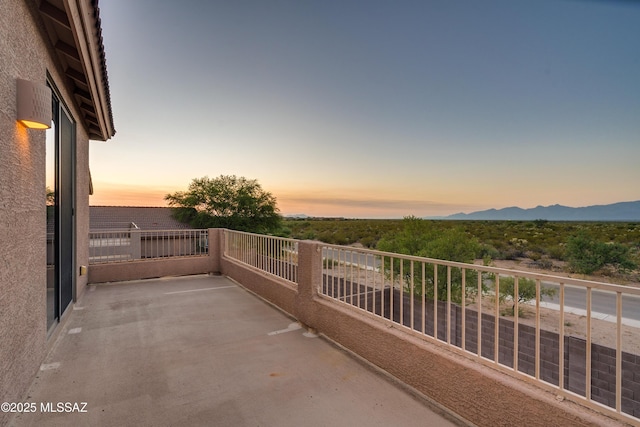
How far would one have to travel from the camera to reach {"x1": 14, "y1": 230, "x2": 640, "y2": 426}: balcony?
1896mm

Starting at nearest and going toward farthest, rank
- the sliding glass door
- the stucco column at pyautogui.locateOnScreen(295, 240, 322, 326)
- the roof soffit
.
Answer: the roof soffit < the sliding glass door < the stucco column at pyautogui.locateOnScreen(295, 240, 322, 326)

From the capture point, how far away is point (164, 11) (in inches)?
283

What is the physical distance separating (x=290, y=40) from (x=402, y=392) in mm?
9717

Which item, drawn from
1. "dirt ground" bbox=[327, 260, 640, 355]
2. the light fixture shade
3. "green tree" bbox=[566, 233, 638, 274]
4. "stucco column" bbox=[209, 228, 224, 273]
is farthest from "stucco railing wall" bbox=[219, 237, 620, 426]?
"green tree" bbox=[566, 233, 638, 274]

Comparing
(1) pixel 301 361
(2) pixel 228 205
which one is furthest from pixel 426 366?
(2) pixel 228 205

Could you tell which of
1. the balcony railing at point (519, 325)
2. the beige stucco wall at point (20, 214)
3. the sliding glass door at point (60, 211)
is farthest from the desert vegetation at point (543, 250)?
the beige stucco wall at point (20, 214)

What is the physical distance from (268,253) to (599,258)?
25873 mm

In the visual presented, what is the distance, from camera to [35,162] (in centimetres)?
262

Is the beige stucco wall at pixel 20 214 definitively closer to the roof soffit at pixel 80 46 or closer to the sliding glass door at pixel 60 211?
the roof soffit at pixel 80 46

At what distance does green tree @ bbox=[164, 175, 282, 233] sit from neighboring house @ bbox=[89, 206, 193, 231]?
2.69 ft

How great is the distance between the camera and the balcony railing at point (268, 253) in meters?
4.62

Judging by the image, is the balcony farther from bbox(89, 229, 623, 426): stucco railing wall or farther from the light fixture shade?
the light fixture shade

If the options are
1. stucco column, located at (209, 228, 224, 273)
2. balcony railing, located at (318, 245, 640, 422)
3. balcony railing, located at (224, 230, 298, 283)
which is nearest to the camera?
balcony railing, located at (318, 245, 640, 422)

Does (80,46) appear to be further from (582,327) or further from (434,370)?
(582,327)
